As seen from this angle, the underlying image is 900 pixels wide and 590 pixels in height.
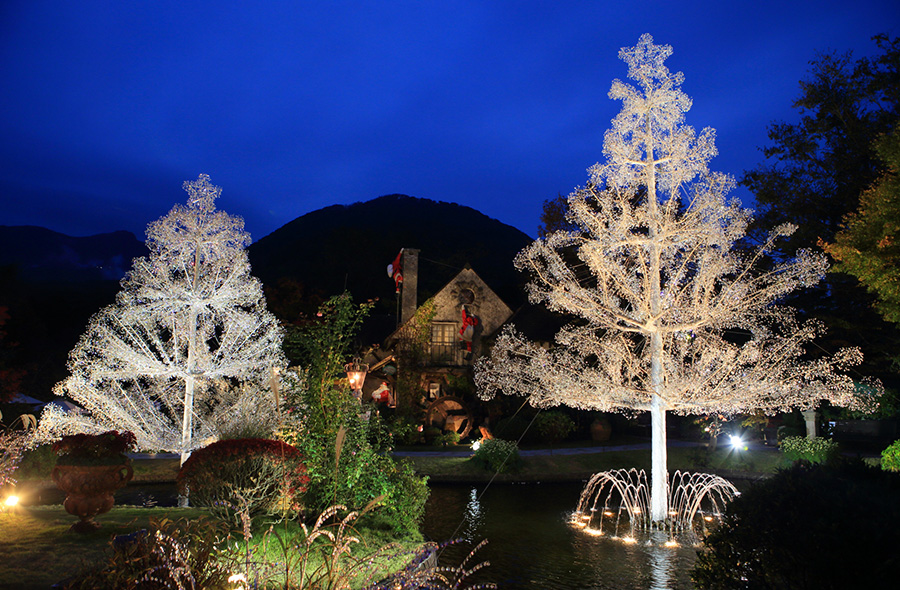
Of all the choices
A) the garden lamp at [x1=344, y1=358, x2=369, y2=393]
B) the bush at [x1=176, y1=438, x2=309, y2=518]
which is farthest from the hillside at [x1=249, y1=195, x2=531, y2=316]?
the bush at [x1=176, y1=438, x2=309, y2=518]

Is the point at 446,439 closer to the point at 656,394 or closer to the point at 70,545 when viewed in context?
the point at 656,394

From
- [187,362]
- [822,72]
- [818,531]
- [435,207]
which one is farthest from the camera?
[435,207]

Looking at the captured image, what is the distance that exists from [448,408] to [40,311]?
28.4m

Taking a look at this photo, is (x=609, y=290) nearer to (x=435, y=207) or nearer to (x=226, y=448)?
(x=226, y=448)

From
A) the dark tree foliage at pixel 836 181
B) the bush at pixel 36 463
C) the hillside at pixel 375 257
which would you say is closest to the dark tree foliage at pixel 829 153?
the dark tree foliage at pixel 836 181

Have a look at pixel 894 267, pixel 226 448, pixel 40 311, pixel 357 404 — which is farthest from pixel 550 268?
pixel 40 311

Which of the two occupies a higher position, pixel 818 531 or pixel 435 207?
pixel 435 207

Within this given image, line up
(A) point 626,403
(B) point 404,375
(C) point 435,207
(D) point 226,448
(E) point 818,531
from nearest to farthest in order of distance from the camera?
(E) point 818,531 < (D) point 226,448 < (A) point 626,403 < (B) point 404,375 < (C) point 435,207

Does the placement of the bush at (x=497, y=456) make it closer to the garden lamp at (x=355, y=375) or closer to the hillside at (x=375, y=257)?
the garden lamp at (x=355, y=375)

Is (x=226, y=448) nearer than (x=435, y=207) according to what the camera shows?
Yes

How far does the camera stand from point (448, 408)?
1042 inches

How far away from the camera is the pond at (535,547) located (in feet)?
27.3

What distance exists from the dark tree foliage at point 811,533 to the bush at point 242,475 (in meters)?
5.45

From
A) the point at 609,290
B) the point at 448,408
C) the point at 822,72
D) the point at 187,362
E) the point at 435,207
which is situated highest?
the point at 435,207
